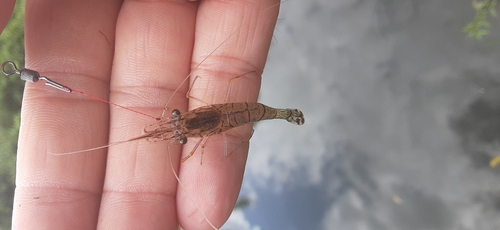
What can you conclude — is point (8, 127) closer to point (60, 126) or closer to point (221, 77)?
point (60, 126)

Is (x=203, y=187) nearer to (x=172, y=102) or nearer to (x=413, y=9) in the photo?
(x=172, y=102)

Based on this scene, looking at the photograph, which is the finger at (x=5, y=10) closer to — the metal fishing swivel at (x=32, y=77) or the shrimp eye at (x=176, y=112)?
the metal fishing swivel at (x=32, y=77)

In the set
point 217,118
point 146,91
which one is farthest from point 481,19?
point 146,91

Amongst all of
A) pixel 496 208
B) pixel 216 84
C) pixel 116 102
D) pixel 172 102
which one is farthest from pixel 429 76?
pixel 116 102

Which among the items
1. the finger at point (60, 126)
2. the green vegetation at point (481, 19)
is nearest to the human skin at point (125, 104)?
the finger at point (60, 126)

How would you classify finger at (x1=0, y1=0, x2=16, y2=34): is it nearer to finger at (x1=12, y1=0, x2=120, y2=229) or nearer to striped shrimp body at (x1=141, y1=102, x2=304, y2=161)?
finger at (x1=12, y1=0, x2=120, y2=229)

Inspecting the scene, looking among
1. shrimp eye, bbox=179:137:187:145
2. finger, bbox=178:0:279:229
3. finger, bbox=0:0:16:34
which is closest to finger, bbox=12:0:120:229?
finger, bbox=0:0:16:34
